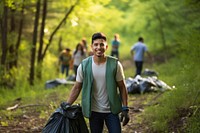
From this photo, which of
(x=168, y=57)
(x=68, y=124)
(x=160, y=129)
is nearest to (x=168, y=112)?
(x=160, y=129)

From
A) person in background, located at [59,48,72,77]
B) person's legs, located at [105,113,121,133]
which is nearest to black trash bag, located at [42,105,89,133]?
person's legs, located at [105,113,121,133]

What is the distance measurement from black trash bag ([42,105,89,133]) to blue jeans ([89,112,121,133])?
0.21 meters

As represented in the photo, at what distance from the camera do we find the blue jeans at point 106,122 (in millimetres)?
4875

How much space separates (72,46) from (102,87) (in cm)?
2336

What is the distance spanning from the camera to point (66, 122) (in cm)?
496

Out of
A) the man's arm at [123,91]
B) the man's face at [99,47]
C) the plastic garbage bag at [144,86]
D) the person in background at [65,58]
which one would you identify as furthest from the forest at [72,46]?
the man's face at [99,47]

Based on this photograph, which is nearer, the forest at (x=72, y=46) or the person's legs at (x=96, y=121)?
the person's legs at (x=96, y=121)

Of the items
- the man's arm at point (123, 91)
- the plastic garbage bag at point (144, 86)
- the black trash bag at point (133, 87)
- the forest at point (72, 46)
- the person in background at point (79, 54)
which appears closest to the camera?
the man's arm at point (123, 91)

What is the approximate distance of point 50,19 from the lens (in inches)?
822

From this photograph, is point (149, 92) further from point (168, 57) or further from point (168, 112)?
point (168, 57)

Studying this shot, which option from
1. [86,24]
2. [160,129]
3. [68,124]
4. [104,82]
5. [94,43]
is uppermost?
[86,24]

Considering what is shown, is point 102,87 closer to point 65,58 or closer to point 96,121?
point 96,121

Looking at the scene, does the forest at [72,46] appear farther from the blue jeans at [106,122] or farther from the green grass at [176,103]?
the blue jeans at [106,122]

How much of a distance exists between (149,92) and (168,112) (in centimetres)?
411
